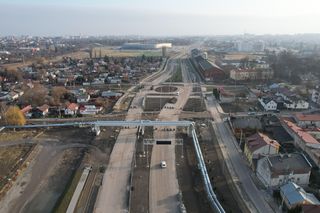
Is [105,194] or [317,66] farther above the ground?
[317,66]

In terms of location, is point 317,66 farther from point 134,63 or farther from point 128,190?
point 128,190

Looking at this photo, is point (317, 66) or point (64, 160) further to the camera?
point (317, 66)

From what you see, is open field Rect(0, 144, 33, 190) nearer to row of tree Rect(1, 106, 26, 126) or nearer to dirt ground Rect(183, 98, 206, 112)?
row of tree Rect(1, 106, 26, 126)

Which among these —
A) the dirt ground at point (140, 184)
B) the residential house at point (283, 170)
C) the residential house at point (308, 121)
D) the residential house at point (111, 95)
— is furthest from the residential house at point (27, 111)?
the residential house at point (308, 121)

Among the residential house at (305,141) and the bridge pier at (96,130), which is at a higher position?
the residential house at (305,141)

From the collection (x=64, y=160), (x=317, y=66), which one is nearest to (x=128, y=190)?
(x=64, y=160)

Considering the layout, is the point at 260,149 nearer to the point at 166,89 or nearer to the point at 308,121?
the point at 308,121

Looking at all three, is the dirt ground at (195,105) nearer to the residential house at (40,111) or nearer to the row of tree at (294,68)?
the residential house at (40,111)
